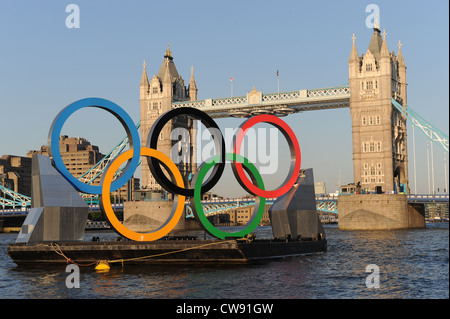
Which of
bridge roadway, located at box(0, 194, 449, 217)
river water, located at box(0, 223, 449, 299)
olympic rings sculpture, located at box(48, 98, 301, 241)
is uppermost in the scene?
olympic rings sculpture, located at box(48, 98, 301, 241)

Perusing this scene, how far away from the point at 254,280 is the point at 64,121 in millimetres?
20225

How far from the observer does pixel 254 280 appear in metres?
40.8

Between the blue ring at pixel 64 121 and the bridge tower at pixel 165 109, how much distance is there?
3846 inches

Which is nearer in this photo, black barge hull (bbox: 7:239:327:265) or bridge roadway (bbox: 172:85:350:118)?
black barge hull (bbox: 7:239:327:265)

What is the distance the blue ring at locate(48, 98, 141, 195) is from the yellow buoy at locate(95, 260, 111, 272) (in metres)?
5.28

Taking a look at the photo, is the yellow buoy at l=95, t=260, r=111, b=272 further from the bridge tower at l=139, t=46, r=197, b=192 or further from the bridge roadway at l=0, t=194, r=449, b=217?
the bridge tower at l=139, t=46, r=197, b=192

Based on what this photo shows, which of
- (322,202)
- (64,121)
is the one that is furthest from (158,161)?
(322,202)

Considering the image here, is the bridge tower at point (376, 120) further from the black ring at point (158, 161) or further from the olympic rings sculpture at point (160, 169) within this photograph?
the black ring at point (158, 161)

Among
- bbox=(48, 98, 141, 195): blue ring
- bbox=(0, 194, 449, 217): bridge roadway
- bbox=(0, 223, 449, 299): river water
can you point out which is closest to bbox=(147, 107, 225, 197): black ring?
bbox=(48, 98, 141, 195): blue ring

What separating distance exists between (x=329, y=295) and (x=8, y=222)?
155194 millimetres

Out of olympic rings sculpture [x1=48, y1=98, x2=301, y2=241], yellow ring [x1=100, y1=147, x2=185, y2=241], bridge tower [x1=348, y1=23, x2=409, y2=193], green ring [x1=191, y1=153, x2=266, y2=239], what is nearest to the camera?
yellow ring [x1=100, y1=147, x2=185, y2=241]

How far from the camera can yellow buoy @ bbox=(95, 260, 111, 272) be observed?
48625mm

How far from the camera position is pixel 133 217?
138 meters
